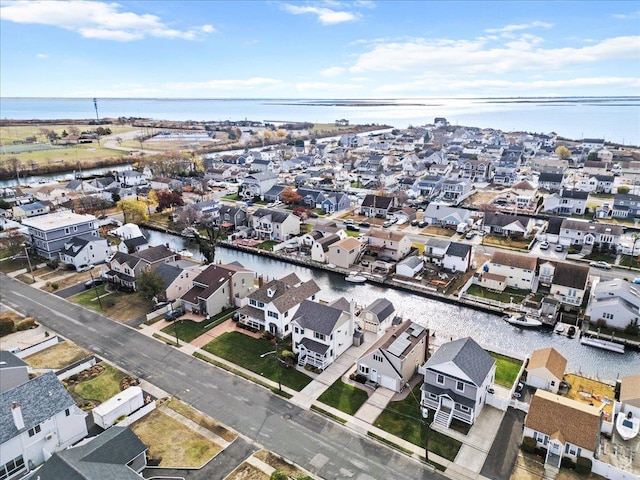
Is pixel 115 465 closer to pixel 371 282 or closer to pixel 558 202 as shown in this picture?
pixel 371 282

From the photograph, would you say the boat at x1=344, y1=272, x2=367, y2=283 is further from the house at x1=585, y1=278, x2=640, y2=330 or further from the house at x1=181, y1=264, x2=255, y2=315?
the house at x1=585, y1=278, x2=640, y2=330

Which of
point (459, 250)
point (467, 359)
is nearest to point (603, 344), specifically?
point (467, 359)

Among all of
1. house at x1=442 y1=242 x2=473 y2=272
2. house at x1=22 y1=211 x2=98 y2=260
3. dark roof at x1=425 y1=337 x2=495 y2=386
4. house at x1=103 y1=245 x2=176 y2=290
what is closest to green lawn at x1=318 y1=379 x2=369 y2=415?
dark roof at x1=425 y1=337 x2=495 y2=386

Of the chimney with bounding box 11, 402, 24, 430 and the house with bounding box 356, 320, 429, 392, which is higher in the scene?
the chimney with bounding box 11, 402, 24, 430

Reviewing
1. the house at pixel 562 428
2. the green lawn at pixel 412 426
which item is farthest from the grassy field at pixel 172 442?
the house at pixel 562 428

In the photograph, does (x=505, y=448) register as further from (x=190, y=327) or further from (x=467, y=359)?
(x=190, y=327)

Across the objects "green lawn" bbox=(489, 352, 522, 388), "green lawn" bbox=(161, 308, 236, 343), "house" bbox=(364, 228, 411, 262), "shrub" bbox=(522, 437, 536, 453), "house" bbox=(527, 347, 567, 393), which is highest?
"house" bbox=(364, 228, 411, 262)

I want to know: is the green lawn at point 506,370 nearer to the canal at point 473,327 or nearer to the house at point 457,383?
the canal at point 473,327
